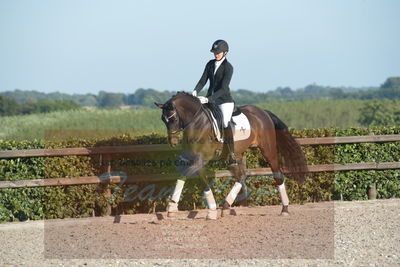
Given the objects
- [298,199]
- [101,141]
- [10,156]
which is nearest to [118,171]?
[101,141]

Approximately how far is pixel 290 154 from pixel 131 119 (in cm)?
2227

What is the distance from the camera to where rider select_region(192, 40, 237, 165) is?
9922 millimetres

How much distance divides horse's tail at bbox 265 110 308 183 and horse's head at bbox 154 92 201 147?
2.05m

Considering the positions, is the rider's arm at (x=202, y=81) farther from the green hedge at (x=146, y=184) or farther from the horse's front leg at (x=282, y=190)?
the horse's front leg at (x=282, y=190)

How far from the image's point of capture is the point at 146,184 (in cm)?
1109

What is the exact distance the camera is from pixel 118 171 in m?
10.9

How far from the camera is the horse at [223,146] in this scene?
9414 mm

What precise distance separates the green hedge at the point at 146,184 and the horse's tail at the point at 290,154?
0.61 m

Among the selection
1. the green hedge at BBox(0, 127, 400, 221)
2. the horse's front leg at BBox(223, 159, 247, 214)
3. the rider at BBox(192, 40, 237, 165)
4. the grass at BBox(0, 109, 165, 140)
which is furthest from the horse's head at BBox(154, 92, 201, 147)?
the grass at BBox(0, 109, 165, 140)

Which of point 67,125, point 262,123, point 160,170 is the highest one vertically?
point 262,123

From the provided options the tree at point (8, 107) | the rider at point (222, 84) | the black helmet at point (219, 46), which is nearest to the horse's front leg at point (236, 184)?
the rider at point (222, 84)

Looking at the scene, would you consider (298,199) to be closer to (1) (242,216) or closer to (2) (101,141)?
(1) (242,216)

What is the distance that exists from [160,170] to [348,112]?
84.4 ft

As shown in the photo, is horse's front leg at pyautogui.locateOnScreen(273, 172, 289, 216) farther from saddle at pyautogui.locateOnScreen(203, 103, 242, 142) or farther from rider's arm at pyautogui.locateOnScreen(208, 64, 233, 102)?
rider's arm at pyautogui.locateOnScreen(208, 64, 233, 102)
